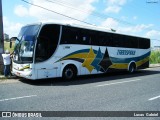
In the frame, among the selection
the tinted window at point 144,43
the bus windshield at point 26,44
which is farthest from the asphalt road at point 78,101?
the tinted window at point 144,43

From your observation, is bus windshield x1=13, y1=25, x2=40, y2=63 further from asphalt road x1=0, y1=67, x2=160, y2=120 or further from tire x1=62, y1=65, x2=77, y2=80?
tire x1=62, y1=65, x2=77, y2=80

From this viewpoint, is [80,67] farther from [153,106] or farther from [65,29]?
[153,106]

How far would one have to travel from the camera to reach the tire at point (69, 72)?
43.7 feet

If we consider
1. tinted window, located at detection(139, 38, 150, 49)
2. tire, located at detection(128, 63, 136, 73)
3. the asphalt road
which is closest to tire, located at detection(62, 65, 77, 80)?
the asphalt road

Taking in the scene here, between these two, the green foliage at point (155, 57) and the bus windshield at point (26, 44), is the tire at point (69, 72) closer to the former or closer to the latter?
the bus windshield at point (26, 44)

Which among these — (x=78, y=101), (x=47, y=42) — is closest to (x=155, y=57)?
(x=47, y=42)

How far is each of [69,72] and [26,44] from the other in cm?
309

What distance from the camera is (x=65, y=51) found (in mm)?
13094

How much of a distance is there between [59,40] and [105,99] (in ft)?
17.1

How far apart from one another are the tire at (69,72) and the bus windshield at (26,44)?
8.21ft

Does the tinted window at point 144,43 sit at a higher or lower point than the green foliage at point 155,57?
higher

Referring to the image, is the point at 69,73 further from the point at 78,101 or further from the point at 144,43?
the point at 144,43

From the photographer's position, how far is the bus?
464 inches

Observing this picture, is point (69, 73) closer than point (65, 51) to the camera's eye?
No
